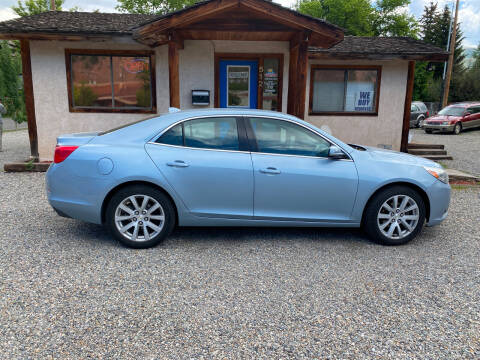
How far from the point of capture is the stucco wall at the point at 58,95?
919 cm

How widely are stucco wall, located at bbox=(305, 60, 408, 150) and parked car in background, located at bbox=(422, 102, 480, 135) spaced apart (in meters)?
13.0

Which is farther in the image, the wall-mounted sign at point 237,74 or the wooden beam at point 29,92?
the wall-mounted sign at point 237,74

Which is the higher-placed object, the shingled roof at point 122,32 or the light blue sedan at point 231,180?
the shingled roof at point 122,32

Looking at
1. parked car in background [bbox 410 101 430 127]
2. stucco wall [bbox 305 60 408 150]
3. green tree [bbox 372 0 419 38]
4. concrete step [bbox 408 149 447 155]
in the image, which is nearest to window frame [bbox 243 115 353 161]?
stucco wall [bbox 305 60 408 150]

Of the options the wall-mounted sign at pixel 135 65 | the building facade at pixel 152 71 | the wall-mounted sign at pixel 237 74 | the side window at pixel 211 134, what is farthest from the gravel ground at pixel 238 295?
the wall-mounted sign at pixel 237 74

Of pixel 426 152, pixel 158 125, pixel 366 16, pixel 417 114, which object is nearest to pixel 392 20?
pixel 366 16

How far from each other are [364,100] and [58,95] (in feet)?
26.4

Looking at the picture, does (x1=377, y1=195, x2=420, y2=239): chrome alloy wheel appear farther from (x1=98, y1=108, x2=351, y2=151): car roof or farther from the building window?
the building window

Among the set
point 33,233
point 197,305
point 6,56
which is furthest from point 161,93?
point 6,56

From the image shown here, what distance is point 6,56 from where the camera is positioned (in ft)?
75.8

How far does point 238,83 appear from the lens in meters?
9.73

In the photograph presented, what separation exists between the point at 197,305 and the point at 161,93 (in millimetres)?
7318

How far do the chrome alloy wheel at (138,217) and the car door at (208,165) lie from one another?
34cm

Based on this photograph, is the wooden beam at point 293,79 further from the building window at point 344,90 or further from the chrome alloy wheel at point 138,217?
the chrome alloy wheel at point 138,217
